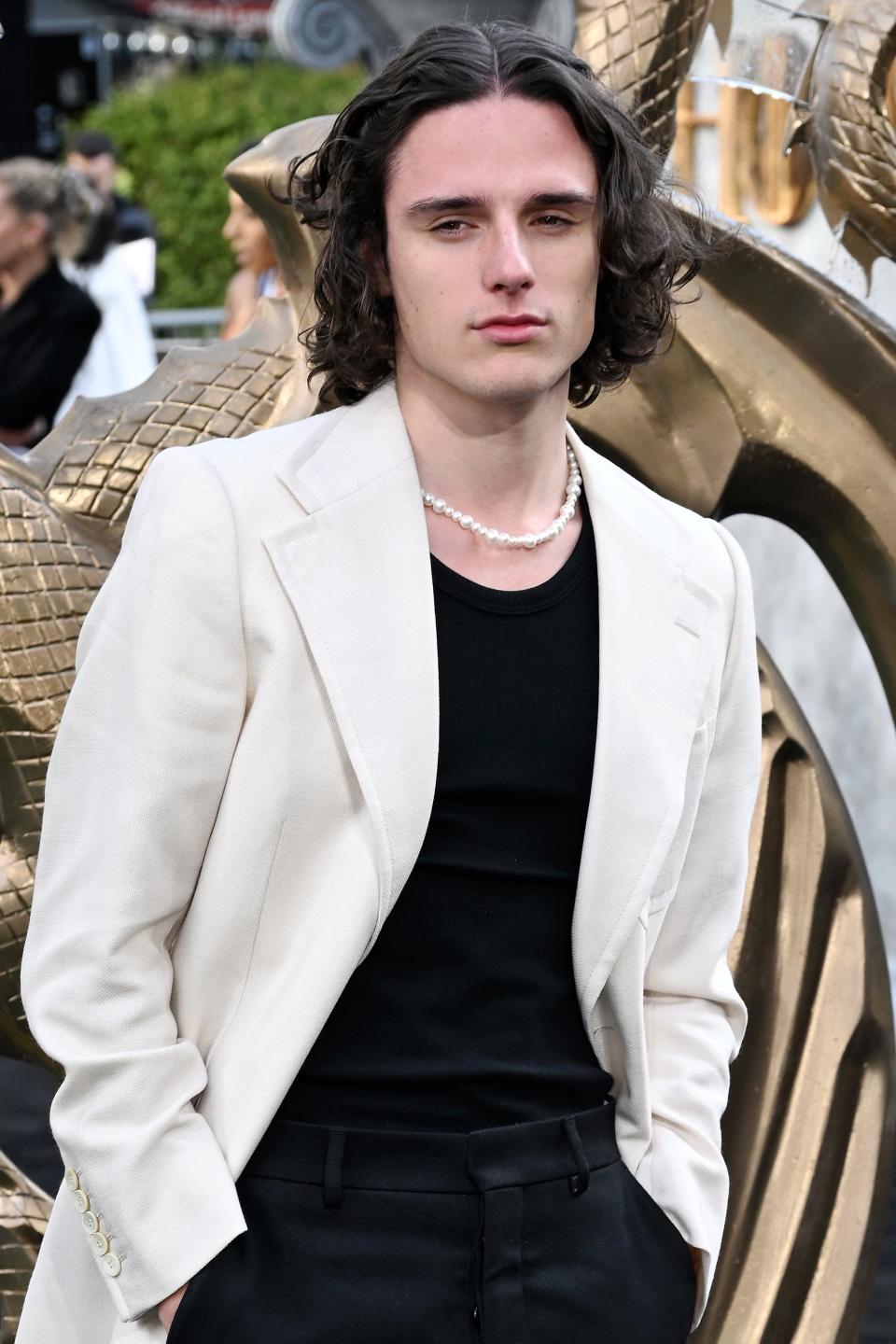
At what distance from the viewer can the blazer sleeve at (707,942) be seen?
2.09 meters

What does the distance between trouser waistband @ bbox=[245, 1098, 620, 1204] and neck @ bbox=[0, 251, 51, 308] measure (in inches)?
182

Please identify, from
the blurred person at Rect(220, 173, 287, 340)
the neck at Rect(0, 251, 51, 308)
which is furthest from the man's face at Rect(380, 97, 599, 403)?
the neck at Rect(0, 251, 51, 308)

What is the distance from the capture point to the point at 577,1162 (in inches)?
73.7

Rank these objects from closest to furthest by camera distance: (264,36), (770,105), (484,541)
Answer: (484,541) < (770,105) < (264,36)

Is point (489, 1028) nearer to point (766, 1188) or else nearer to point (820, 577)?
point (766, 1188)

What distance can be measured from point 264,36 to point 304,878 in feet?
89.2

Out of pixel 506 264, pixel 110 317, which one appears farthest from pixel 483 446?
pixel 110 317

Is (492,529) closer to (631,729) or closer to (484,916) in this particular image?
(631,729)

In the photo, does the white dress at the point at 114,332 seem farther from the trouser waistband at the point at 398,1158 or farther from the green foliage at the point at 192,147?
the green foliage at the point at 192,147

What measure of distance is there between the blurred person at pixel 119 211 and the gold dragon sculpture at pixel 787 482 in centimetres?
532

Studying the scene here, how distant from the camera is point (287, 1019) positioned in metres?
1.79

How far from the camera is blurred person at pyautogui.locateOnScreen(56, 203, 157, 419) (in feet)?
22.5

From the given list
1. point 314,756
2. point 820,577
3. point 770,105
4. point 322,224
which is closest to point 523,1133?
point 314,756

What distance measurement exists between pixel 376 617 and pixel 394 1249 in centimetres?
57
